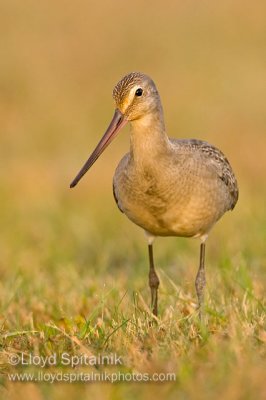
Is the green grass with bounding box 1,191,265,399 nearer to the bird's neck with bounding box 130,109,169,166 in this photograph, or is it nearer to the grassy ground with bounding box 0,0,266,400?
the grassy ground with bounding box 0,0,266,400

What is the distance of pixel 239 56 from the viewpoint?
18.2 metres

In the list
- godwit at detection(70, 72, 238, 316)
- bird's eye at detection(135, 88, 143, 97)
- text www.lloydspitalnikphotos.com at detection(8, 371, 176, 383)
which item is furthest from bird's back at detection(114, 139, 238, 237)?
A: text www.lloydspitalnikphotos.com at detection(8, 371, 176, 383)

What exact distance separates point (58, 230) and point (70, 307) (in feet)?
10.6

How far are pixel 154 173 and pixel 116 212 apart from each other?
14.5 ft

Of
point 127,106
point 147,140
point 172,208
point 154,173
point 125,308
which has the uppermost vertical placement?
point 127,106

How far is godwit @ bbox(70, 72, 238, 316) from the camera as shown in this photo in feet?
17.6

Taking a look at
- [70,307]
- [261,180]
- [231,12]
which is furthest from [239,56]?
[70,307]

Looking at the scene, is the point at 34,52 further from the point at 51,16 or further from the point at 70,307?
the point at 70,307

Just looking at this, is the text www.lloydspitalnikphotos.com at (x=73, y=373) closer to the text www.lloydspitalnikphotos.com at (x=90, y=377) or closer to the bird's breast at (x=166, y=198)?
the text www.lloydspitalnikphotos.com at (x=90, y=377)

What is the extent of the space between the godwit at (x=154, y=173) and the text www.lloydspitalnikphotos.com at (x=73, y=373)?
3.80 feet

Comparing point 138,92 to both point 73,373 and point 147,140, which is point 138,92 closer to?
point 147,140

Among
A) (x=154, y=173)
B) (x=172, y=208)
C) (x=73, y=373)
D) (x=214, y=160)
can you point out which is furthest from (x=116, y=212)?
(x=73, y=373)

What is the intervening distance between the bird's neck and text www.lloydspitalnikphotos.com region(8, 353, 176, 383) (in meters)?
1.49

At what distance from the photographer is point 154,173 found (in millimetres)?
5379
